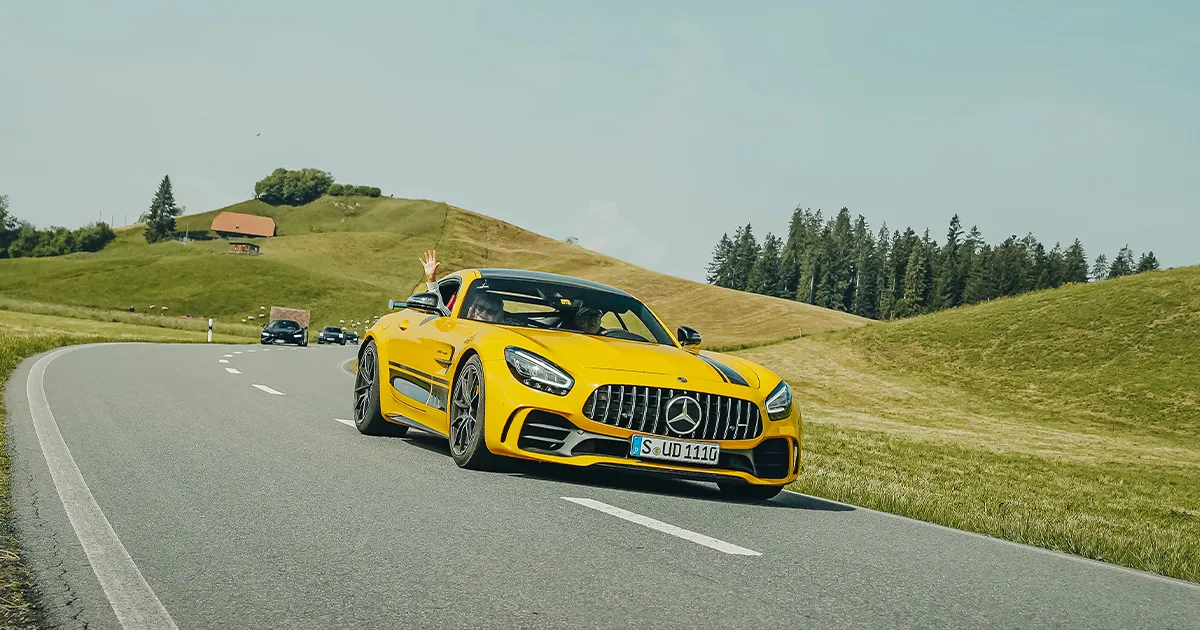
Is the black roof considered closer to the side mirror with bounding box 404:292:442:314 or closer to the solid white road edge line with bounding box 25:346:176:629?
the side mirror with bounding box 404:292:442:314

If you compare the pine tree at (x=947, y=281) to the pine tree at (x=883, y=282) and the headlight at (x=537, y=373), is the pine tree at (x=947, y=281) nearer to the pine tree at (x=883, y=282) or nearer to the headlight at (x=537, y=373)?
the pine tree at (x=883, y=282)

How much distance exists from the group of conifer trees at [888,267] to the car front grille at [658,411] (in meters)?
151

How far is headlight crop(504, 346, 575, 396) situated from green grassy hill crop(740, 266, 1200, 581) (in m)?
2.99

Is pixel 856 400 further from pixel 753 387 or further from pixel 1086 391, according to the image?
pixel 753 387

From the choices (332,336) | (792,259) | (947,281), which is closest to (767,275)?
(792,259)

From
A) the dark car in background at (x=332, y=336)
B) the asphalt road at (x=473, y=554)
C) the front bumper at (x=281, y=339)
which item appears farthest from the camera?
the dark car in background at (x=332, y=336)

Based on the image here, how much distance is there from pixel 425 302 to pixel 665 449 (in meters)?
3.15

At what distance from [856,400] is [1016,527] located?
100ft

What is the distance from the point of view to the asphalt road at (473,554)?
4336 millimetres

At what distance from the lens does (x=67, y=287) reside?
11594 centimetres

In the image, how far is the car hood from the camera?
802 cm

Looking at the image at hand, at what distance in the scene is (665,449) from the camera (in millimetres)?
7703

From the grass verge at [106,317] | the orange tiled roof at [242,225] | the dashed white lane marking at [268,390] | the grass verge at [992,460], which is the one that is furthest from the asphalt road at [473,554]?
the orange tiled roof at [242,225]

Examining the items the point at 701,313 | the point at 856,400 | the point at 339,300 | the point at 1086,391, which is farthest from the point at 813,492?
the point at 339,300
